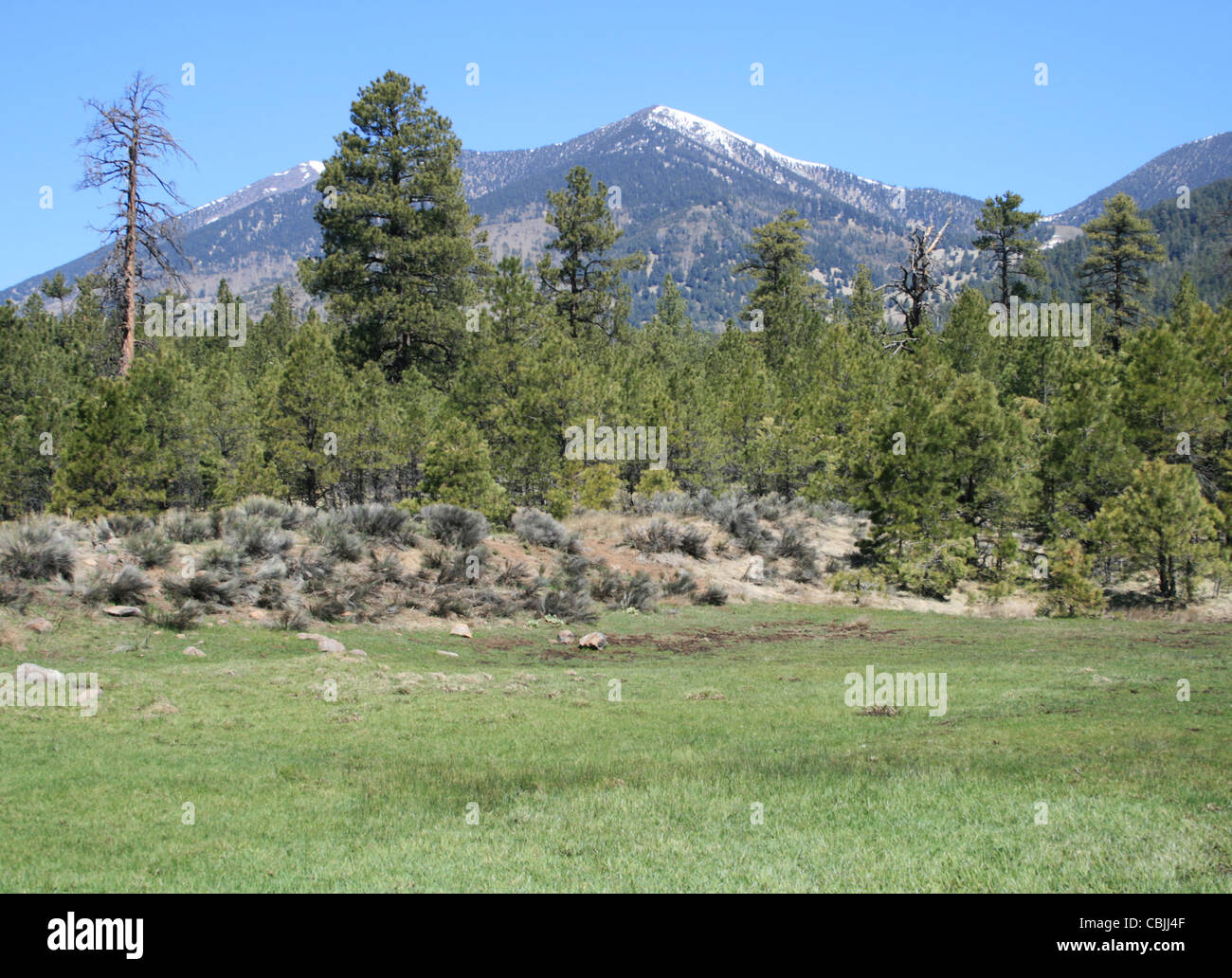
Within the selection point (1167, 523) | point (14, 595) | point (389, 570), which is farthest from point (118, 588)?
point (1167, 523)

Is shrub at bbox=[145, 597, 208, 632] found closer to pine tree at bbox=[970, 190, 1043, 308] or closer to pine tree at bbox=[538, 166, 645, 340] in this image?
pine tree at bbox=[538, 166, 645, 340]

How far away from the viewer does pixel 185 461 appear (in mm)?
31172

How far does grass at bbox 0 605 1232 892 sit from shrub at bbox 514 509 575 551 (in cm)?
855

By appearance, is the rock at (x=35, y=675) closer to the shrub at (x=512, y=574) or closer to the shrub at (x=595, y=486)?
the shrub at (x=512, y=574)

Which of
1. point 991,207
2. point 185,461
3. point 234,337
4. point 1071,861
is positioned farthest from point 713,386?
point 1071,861

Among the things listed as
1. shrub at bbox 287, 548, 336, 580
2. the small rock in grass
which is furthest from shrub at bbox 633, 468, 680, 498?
the small rock in grass

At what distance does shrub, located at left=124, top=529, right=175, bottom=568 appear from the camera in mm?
17094

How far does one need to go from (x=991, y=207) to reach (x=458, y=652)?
46.1 meters

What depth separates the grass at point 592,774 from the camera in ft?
19.8

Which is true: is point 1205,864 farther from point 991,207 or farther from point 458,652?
point 991,207

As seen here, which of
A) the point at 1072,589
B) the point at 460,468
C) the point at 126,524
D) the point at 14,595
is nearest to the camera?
the point at 14,595

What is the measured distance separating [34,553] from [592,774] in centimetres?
1212

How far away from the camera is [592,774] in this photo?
9.10 meters

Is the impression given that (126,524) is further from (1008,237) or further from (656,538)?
(1008,237)
